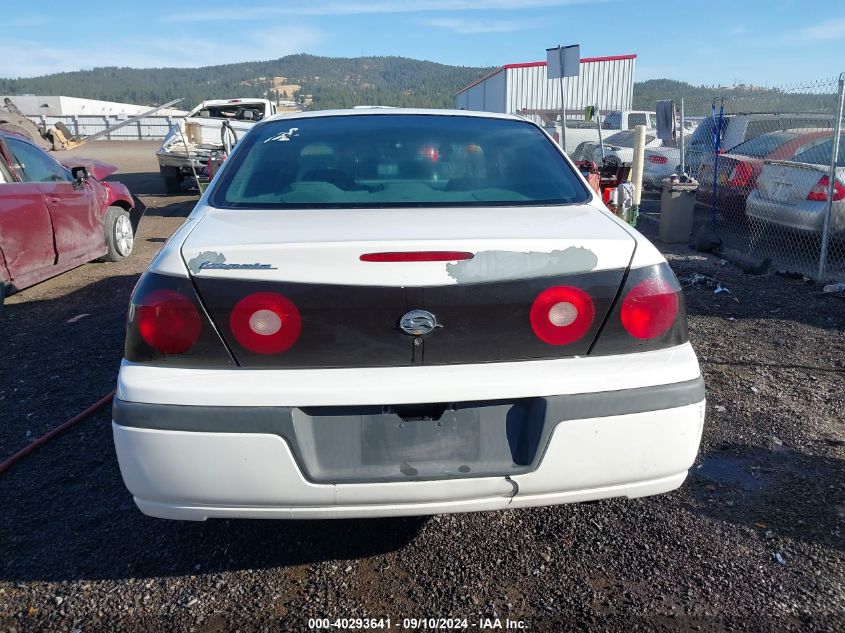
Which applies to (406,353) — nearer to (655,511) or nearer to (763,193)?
(655,511)

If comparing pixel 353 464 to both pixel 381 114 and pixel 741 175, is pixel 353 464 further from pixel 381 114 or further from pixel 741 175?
pixel 741 175

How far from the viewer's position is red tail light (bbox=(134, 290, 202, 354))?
2000mm

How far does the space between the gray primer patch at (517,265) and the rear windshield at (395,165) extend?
2.04 ft

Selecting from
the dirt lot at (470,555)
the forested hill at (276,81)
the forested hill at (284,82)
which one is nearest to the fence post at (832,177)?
the dirt lot at (470,555)

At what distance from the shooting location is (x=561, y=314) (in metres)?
2.06

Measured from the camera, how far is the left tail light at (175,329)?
1999 mm

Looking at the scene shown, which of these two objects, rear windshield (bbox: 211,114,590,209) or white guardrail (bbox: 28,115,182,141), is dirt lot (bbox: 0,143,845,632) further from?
white guardrail (bbox: 28,115,182,141)

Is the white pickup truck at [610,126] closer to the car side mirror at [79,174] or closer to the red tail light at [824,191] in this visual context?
the red tail light at [824,191]

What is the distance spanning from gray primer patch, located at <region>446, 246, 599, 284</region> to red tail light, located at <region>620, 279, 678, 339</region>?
180 millimetres

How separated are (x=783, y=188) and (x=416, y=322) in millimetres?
6910

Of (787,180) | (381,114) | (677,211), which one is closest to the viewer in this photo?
(381,114)

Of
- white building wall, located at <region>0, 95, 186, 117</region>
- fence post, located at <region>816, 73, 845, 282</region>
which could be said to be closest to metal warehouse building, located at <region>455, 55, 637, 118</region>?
fence post, located at <region>816, 73, 845, 282</region>

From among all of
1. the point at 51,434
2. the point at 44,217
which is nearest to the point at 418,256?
the point at 51,434

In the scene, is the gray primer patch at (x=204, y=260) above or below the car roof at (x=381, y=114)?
below
